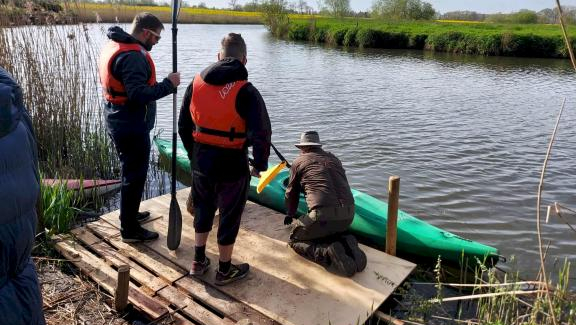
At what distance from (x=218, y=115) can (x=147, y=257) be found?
5.07ft

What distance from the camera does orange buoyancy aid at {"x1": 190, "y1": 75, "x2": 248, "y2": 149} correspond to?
327 centimetres

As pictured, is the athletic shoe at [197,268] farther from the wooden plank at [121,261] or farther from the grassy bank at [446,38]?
the grassy bank at [446,38]

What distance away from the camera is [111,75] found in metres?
3.70

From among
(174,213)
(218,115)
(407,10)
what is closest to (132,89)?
(218,115)

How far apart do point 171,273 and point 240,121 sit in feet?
4.72

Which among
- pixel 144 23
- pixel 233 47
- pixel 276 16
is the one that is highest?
pixel 276 16

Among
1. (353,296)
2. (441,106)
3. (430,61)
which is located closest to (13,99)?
(353,296)

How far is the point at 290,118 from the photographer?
10.8 metres

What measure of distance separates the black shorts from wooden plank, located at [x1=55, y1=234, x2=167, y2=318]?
64 cm

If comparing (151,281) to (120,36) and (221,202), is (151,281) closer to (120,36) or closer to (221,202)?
(221,202)

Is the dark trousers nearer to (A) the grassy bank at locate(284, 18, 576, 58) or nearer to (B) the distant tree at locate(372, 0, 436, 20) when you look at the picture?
(A) the grassy bank at locate(284, 18, 576, 58)

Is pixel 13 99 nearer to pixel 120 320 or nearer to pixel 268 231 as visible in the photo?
pixel 120 320

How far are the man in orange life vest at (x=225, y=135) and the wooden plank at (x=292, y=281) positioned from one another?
0.38 meters

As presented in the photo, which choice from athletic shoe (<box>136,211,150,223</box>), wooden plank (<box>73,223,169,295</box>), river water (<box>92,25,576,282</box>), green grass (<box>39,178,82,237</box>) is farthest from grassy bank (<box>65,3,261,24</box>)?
wooden plank (<box>73,223,169,295</box>)
